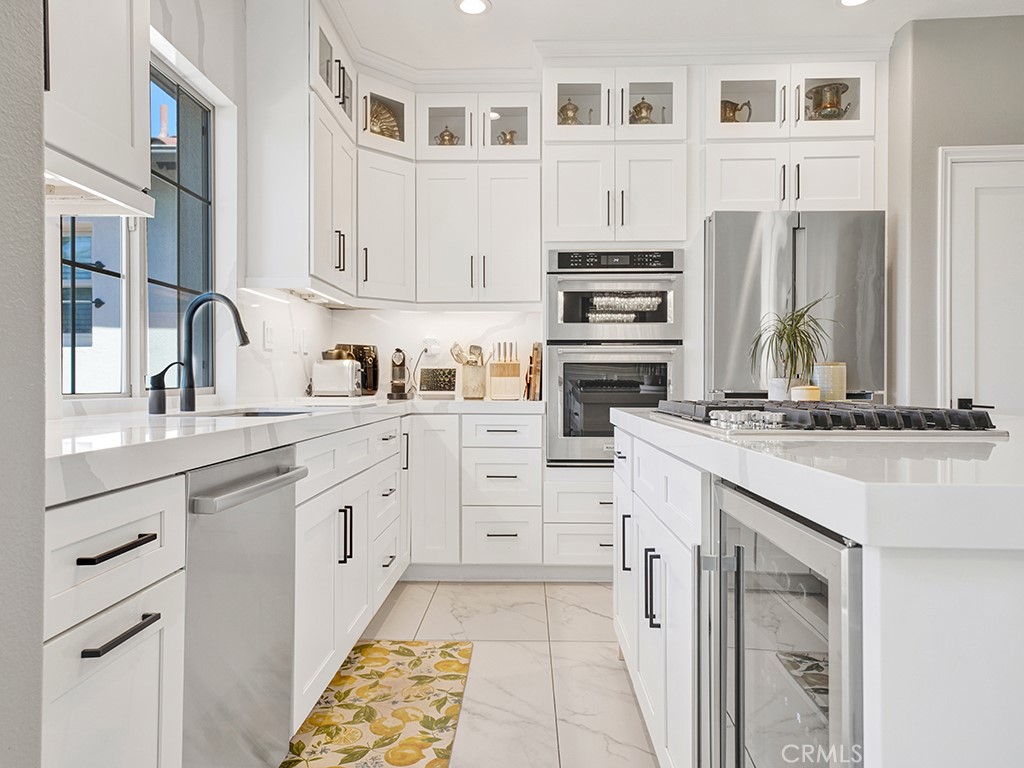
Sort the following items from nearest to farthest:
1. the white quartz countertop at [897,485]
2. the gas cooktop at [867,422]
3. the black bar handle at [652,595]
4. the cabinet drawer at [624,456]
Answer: the white quartz countertop at [897,485] < the gas cooktop at [867,422] < the black bar handle at [652,595] < the cabinet drawer at [624,456]

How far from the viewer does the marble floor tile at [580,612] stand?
277 cm

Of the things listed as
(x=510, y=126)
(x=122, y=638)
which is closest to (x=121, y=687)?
(x=122, y=638)

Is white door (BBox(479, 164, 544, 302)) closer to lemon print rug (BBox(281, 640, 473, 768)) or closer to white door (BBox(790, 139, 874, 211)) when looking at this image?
white door (BBox(790, 139, 874, 211))

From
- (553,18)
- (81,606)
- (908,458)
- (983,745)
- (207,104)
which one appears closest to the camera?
(983,745)

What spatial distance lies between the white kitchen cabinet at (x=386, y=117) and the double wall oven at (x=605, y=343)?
114cm

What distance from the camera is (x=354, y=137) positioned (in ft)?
11.5

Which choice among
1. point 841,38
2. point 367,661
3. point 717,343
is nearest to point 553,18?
point 841,38

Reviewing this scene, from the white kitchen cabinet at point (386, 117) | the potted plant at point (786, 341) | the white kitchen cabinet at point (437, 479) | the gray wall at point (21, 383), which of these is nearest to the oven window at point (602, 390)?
the potted plant at point (786, 341)

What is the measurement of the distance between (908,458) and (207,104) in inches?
113

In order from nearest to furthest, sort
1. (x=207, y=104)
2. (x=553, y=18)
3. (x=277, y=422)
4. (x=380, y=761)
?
(x=277, y=422) < (x=380, y=761) < (x=207, y=104) < (x=553, y=18)

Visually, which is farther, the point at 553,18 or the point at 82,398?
the point at 553,18

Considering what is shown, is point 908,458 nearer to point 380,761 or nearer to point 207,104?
point 380,761

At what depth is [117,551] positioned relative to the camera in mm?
941

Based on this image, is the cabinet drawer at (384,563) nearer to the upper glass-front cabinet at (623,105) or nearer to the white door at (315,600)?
the white door at (315,600)
